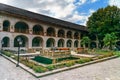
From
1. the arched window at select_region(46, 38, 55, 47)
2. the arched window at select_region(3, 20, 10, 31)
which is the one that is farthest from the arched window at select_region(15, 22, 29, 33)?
the arched window at select_region(46, 38, 55, 47)

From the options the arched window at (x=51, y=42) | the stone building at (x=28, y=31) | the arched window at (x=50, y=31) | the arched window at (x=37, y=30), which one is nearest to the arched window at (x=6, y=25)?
the stone building at (x=28, y=31)

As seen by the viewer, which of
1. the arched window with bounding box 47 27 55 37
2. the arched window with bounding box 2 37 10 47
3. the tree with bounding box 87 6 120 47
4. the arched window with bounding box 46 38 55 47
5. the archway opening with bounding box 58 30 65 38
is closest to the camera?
the arched window with bounding box 2 37 10 47

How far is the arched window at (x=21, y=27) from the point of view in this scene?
27300mm

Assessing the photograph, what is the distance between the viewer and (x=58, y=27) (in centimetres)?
3425

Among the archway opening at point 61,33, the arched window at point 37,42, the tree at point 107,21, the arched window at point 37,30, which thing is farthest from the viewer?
the archway opening at point 61,33

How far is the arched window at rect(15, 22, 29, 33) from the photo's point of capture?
89.6ft

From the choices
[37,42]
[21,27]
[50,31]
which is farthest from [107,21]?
[21,27]

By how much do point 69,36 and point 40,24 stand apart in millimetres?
10960

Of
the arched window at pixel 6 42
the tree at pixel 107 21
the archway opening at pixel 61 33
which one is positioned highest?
the tree at pixel 107 21

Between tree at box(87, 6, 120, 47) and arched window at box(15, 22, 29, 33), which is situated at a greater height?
tree at box(87, 6, 120, 47)

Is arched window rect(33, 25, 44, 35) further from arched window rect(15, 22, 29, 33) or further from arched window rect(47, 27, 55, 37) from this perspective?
arched window rect(47, 27, 55, 37)

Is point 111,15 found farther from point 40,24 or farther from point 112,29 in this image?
point 40,24

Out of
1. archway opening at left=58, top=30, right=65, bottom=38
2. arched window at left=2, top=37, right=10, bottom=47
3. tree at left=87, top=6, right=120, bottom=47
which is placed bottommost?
arched window at left=2, top=37, right=10, bottom=47

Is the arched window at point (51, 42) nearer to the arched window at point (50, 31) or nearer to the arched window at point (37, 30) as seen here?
the arched window at point (50, 31)
